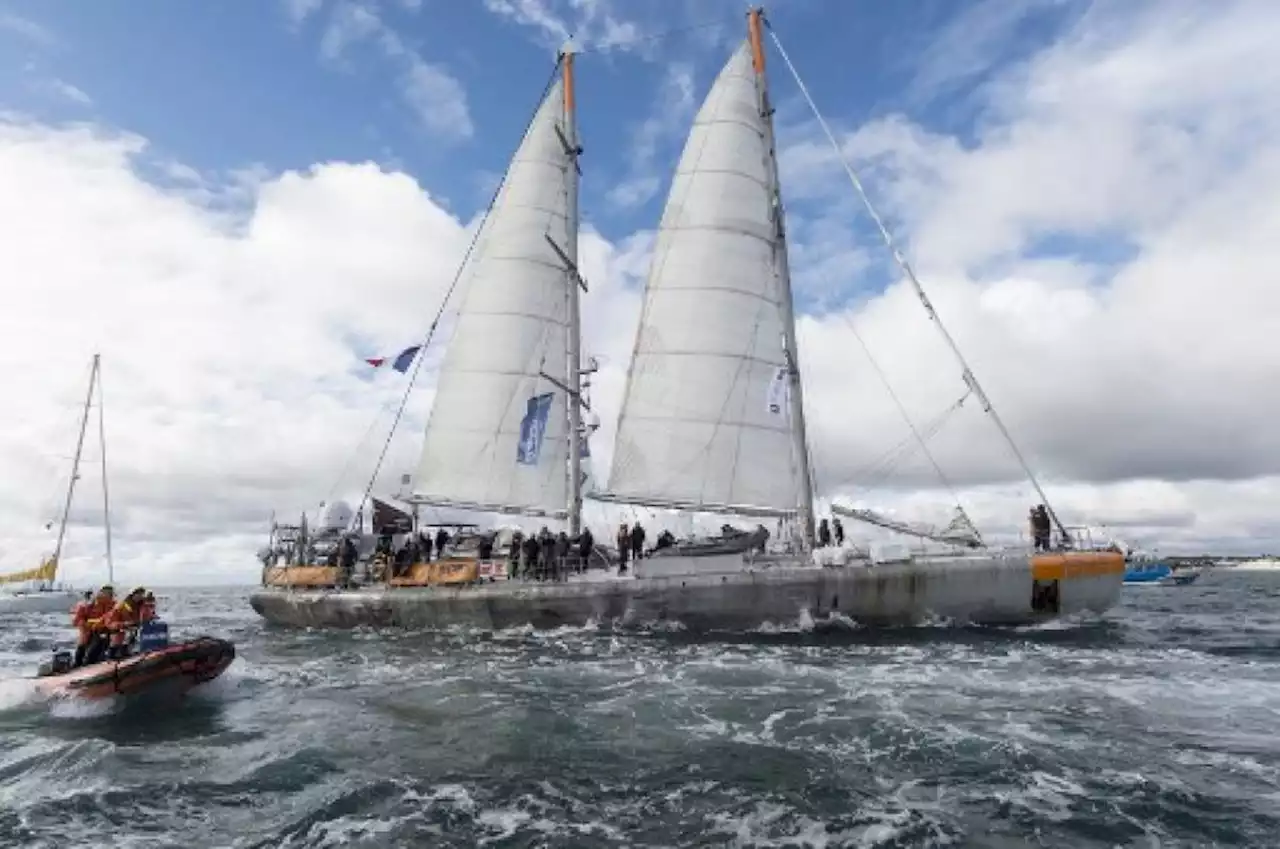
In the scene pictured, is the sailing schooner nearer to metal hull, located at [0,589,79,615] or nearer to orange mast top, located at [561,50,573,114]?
orange mast top, located at [561,50,573,114]

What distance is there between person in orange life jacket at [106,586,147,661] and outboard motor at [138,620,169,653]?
1.23 feet

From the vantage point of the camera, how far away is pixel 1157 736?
567 inches

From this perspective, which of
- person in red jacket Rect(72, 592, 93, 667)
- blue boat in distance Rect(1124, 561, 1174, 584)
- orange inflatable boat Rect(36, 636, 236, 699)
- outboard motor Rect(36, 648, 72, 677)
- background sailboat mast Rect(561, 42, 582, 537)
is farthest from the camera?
blue boat in distance Rect(1124, 561, 1174, 584)

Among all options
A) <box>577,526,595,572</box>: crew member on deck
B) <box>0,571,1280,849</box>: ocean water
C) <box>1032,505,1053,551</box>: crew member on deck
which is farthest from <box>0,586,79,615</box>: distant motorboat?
<box>1032,505,1053,551</box>: crew member on deck

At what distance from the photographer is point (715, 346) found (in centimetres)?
3183

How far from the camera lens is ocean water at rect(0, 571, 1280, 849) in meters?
10.5

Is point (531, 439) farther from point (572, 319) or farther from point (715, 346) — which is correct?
point (715, 346)

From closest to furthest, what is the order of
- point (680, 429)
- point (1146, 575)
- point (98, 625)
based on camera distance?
point (98, 625) → point (680, 429) → point (1146, 575)

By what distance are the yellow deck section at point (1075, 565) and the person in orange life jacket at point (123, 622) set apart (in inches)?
1034

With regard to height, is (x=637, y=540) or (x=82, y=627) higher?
(x=637, y=540)

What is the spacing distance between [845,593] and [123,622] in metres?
20.7

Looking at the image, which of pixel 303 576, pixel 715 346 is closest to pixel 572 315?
pixel 715 346

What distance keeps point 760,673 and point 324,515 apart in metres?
29.3

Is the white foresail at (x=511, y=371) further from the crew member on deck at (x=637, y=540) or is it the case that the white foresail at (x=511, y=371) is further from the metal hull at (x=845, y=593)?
the metal hull at (x=845, y=593)
